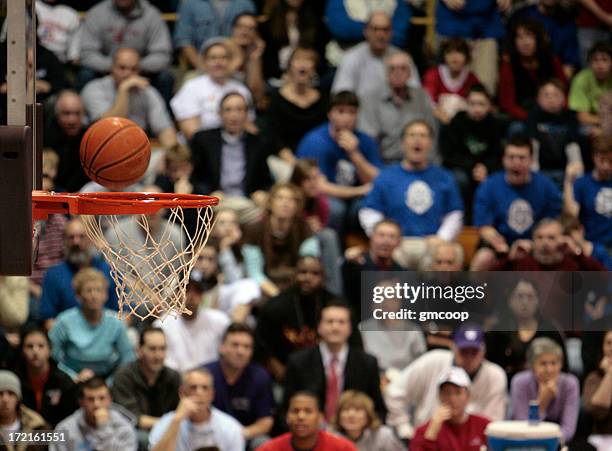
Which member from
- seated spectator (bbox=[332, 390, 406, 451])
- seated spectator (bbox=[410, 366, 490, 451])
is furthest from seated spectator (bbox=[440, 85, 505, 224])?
seated spectator (bbox=[332, 390, 406, 451])

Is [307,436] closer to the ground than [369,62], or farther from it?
closer to the ground

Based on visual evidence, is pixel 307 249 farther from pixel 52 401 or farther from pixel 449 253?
pixel 52 401

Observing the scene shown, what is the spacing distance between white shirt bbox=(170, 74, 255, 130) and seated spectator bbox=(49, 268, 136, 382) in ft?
5.90

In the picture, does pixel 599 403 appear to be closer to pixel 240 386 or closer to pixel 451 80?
pixel 240 386

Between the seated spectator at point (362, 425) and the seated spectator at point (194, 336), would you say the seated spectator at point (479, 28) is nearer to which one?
the seated spectator at point (194, 336)

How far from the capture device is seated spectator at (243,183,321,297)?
27.3 feet

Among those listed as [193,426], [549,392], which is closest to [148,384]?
[193,426]

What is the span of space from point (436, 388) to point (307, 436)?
821mm

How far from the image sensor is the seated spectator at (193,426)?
7.58 meters

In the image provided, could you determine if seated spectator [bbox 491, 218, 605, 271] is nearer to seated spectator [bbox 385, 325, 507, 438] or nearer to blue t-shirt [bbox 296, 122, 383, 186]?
seated spectator [bbox 385, 325, 507, 438]

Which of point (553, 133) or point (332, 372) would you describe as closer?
point (332, 372)

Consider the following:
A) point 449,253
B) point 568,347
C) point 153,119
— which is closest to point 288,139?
point 153,119

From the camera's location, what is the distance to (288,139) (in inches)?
375

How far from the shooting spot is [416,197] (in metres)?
8.84
